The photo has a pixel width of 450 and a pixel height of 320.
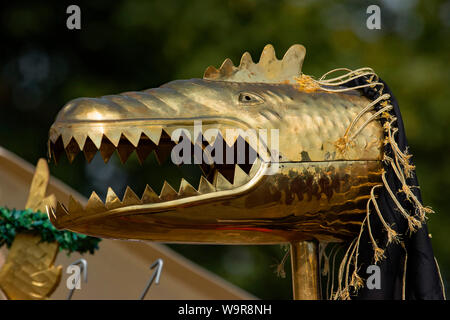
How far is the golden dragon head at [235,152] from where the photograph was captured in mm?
1889

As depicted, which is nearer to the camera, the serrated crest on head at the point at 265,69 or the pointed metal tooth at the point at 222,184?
the pointed metal tooth at the point at 222,184

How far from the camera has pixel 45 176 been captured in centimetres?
309

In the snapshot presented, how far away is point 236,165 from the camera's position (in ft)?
6.28

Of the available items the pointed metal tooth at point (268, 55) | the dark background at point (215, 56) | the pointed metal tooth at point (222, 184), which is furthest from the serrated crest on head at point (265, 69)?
the dark background at point (215, 56)

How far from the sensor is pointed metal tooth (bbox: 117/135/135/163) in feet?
6.55

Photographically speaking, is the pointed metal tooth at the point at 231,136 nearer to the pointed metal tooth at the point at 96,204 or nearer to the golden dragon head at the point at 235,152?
the golden dragon head at the point at 235,152

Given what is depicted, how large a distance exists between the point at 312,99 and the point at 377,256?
38cm

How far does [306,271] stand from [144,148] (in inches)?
19.0

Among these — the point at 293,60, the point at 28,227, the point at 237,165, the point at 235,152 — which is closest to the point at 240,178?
the point at 237,165

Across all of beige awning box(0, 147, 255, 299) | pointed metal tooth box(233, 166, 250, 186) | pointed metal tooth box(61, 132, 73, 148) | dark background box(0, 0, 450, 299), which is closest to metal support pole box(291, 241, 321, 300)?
pointed metal tooth box(233, 166, 250, 186)

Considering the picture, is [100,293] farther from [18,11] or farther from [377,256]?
[18,11]

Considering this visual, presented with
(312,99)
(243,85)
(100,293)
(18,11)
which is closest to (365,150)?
(312,99)

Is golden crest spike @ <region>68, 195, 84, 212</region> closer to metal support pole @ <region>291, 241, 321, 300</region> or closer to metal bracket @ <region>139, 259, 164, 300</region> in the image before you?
metal support pole @ <region>291, 241, 321, 300</region>

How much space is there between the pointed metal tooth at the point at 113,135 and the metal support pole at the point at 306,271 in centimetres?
53
